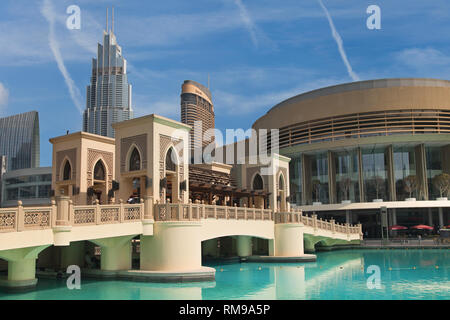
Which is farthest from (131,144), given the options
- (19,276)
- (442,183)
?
(442,183)

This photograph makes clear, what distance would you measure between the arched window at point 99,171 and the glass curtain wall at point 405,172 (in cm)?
3491

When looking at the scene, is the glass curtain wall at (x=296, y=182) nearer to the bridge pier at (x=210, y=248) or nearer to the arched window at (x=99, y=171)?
the bridge pier at (x=210, y=248)

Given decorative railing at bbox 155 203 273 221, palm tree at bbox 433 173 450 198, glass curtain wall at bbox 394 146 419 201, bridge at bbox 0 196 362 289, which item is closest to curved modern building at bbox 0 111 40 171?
glass curtain wall at bbox 394 146 419 201

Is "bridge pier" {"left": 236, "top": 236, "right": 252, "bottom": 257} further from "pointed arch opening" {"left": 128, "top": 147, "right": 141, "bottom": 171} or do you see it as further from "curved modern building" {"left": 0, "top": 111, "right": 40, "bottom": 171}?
"curved modern building" {"left": 0, "top": 111, "right": 40, "bottom": 171}

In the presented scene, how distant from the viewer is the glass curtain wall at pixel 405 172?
4959 centimetres

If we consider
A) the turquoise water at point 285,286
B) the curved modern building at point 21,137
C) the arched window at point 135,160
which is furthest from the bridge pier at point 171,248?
the curved modern building at point 21,137

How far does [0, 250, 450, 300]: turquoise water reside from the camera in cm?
1642

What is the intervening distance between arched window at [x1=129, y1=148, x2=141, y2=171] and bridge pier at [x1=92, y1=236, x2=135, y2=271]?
3765 millimetres

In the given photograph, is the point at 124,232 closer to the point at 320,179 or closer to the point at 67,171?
the point at 67,171

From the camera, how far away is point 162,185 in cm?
2150
